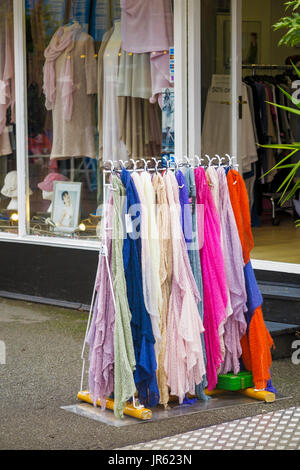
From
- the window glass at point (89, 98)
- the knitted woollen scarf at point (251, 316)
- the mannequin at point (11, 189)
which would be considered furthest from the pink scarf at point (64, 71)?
the knitted woollen scarf at point (251, 316)

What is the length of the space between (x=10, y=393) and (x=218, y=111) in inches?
130

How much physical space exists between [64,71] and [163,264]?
381cm

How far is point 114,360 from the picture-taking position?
187 inches

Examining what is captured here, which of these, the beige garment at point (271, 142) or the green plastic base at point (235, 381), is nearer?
the green plastic base at point (235, 381)

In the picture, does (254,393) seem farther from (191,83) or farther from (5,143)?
(5,143)

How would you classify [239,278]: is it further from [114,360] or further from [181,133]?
[181,133]

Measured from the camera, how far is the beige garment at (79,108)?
8.02m

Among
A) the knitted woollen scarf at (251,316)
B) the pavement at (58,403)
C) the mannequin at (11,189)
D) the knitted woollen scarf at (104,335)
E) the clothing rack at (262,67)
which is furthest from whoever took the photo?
the clothing rack at (262,67)

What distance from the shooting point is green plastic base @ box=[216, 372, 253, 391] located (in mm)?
5141

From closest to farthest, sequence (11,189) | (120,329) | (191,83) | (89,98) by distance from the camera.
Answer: (120,329)
(191,83)
(89,98)
(11,189)

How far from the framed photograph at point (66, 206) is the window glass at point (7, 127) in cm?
46

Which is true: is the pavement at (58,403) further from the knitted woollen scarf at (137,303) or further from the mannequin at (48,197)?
the mannequin at (48,197)

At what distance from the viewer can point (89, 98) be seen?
809 centimetres

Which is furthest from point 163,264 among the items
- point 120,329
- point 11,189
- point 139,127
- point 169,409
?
point 11,189
